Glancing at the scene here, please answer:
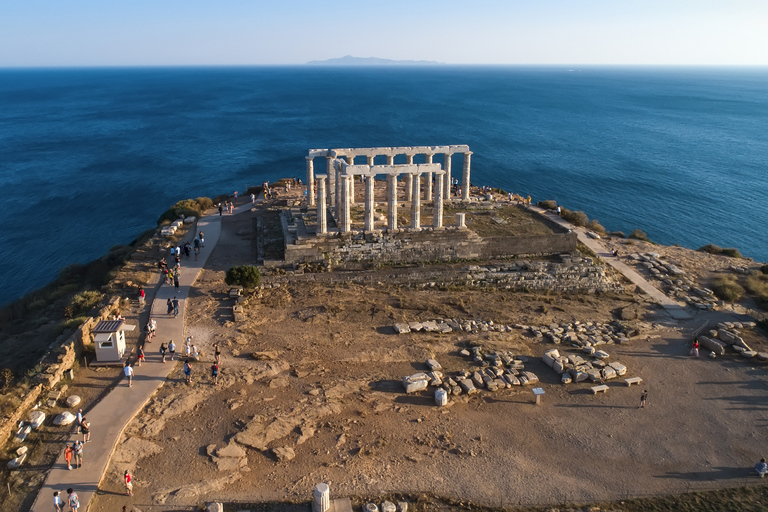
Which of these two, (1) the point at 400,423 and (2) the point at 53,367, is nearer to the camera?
(1) the point at 400,423

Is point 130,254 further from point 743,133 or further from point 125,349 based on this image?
point 743,133

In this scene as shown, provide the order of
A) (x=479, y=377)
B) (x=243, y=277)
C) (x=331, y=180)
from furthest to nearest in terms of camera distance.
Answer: (x=331, y=180)
(x=243, y=277)
(x=479, y=377)

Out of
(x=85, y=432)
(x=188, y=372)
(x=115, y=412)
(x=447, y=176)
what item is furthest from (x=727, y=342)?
(x=85, y=432)

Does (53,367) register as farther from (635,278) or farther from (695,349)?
(635,278)

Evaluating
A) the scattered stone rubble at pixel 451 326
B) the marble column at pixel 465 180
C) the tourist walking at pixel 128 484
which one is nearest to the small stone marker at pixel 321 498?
the tourist walking at pixel 128 484

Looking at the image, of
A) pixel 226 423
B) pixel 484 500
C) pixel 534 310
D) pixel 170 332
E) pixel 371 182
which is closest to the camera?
pixel 484 500

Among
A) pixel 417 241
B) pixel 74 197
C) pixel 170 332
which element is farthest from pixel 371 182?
pixel 74 197

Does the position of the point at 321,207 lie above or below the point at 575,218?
above
